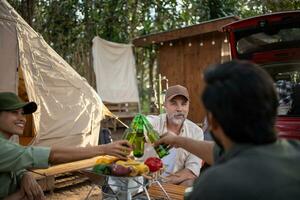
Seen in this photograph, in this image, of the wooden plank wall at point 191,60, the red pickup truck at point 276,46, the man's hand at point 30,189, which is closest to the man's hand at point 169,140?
the man's hand at point 30,189

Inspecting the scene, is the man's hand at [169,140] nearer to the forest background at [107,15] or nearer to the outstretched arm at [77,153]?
the outstretched arm at [77,153]

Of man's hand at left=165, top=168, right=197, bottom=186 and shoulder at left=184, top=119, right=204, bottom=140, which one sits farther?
shoulder at left=184, top=119, right=204, bottom=140

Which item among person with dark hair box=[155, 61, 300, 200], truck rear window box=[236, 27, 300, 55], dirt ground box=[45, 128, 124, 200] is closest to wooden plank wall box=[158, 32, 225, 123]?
truck rear window box=[236, 27, 300, 55]

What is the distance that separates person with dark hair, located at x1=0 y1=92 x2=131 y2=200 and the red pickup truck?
248 centimetres

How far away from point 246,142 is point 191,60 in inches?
304

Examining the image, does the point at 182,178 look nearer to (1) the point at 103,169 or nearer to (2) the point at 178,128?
(2) the point at 178,128

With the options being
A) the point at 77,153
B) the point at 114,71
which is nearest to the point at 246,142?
the point at 77,153

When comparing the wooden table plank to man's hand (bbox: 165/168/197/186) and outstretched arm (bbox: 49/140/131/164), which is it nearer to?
man's hand (bbox: 165/168/197/186)

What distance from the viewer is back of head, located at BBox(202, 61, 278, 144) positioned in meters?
1.00

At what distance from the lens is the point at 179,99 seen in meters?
3.10

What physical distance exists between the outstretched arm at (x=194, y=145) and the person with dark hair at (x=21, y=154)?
0.24m

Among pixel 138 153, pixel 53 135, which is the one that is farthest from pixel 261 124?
pixel 53 135

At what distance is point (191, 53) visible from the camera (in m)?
8.65

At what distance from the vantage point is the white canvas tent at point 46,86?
4750 mm
